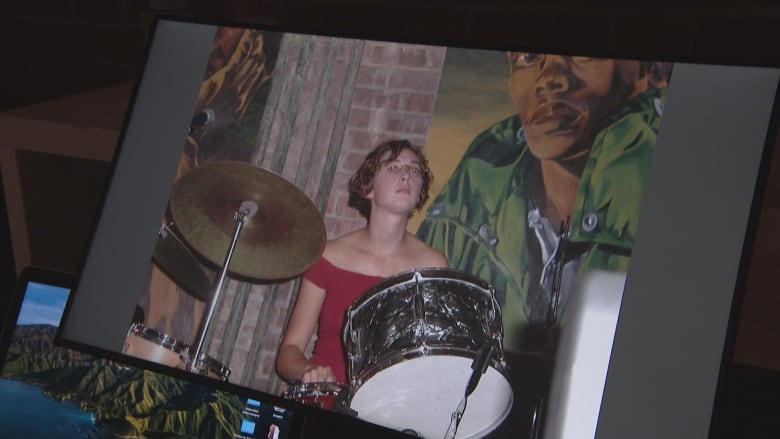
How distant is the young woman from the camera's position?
1188 millimetres

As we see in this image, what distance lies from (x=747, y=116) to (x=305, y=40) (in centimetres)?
62

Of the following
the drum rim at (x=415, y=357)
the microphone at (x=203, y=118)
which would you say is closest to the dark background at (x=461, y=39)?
the microphone at (x=203, y=118)

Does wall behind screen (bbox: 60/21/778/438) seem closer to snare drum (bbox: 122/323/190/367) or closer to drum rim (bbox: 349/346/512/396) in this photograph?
drum rim (bbox: 349/346/512/396)

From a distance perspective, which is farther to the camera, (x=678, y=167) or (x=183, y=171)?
(x=183, y=171)

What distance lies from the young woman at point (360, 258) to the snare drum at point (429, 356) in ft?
0.11

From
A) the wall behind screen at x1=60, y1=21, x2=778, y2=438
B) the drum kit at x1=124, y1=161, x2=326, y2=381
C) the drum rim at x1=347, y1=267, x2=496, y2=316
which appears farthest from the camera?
the drum kit at x1=124, y1=161, x2=326, y2=381

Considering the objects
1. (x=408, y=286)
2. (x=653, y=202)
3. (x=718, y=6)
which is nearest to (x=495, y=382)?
(x=408, y=286)

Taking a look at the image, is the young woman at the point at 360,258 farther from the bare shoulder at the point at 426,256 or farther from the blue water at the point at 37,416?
the blue water at the point at 37,416

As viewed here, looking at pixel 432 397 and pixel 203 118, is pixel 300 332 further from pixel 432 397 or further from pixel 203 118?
pixel 203 118

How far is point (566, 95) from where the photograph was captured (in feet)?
3.78

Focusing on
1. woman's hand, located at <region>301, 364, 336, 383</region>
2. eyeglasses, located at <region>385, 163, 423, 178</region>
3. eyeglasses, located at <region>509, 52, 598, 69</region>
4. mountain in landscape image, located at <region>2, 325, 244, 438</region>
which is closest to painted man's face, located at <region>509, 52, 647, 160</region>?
eyeglasses, located at <region>509, 52, 598, 69</region>

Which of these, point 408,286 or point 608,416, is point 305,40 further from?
point 608,416

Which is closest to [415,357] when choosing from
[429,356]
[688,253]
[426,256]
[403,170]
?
[429,356]

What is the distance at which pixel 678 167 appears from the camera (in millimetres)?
1069
